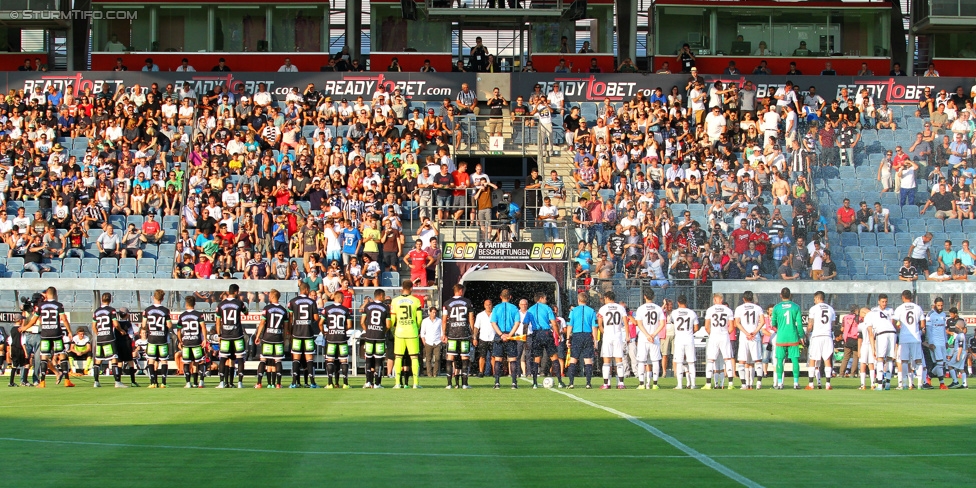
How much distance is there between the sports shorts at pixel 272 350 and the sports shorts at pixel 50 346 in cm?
A: 382

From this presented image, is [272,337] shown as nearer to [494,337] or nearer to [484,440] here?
[494,337]

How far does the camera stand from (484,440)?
1232 cm

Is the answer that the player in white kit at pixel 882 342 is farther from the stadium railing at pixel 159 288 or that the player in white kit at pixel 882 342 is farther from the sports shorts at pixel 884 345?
the stadium railing at pixel 159 288

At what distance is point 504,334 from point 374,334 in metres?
2.22

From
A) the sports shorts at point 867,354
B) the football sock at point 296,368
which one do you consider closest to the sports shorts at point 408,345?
the football sock at point 296,368

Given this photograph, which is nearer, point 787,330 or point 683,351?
point 787,330

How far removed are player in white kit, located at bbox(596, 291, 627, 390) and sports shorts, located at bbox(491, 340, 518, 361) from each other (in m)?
1.56

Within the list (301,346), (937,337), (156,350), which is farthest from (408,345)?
(937,337)

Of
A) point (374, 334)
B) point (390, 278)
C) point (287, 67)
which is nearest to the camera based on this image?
point (374, 334)

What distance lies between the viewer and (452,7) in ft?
126

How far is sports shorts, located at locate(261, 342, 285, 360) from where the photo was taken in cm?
2091

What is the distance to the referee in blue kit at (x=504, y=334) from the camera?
2088cm

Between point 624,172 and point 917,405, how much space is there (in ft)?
52.5

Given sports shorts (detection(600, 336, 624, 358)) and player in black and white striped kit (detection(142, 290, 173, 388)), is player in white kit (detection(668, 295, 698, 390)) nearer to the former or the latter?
sports shorts (detection(600, 336, 624, 358))
